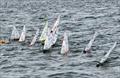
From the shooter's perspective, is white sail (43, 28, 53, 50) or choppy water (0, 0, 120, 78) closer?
choppy water (0, 0, 120, 78)

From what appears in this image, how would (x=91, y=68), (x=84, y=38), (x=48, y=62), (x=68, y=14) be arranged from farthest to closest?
(x=68, y=14) < (x=84, y=38) < (x=48, y=62) < (x=91, y=68)

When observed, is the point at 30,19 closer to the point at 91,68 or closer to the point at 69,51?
the point at 69,51

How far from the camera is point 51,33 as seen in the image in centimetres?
5809

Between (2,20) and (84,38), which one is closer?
(84,38)

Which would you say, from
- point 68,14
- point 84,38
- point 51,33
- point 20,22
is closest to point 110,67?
point 51,33

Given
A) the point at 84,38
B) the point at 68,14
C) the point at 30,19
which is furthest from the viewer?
the point at 68,14

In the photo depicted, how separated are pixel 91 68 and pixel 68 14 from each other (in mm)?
57035

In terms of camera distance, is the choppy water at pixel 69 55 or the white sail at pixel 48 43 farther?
the white sail at pixel 48 43

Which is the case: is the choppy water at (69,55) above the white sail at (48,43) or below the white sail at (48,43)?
below

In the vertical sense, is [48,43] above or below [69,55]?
above

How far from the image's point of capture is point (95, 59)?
5047cm

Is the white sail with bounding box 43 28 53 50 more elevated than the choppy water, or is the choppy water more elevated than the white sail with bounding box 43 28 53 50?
the white sail with bounding box 43 28 53 50

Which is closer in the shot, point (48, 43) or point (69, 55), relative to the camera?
point (69, 55)

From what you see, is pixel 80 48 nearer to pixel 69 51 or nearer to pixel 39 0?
pixel 69 51
